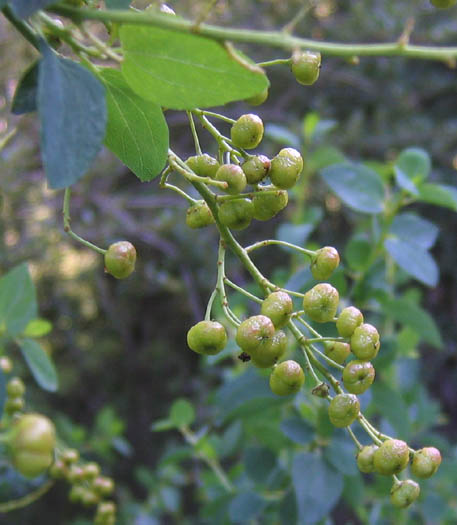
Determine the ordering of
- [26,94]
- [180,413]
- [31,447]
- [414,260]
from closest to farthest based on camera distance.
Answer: [31,447]
[26,94]
[414,260]
[180,413]

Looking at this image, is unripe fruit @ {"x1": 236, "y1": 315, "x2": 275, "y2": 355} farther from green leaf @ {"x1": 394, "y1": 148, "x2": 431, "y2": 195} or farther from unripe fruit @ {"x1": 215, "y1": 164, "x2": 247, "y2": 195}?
green leaf @ {"x1": 394, "y1": 148, "x2": 431, "y2": 195}

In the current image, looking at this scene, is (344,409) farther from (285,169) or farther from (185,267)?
(185,267)

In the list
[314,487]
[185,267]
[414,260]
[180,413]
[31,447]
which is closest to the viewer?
[31,447]

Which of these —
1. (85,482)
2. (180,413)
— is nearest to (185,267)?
(180,413)

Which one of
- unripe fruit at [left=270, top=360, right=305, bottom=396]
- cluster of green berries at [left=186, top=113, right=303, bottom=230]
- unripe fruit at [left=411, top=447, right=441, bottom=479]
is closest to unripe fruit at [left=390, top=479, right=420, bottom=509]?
unripe fruit at [left=411, top=447, right=441, bottom=479]

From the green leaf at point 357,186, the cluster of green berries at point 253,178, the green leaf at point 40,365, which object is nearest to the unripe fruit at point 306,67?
the cluster of green berries at point 253,178

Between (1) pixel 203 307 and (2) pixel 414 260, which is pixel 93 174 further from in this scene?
(2) pixel 414 260

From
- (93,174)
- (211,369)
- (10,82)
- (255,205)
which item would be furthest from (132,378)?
(255,205)
